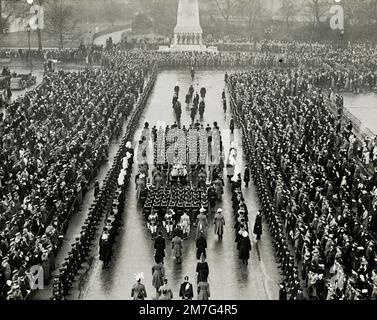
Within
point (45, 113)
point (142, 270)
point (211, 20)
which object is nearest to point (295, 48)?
point (211, 20)

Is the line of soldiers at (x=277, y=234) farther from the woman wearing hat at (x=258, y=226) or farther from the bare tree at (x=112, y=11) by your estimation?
the bare tree at (x=112, y=11)

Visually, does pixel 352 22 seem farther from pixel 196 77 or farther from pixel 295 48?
Answer: pixel 196 77

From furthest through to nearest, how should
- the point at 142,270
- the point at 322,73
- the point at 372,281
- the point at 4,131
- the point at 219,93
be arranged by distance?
the point at 322,73, the point at 219,93, the point at 4,131, the point at 142,270, the point at 372,281

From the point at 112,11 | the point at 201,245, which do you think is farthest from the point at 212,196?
the point at 112,11

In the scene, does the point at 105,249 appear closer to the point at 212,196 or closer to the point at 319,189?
the point at 212,196

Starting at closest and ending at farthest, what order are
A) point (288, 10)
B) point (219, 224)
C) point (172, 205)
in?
point (219, 224) < point (172, 205) < point (288, 10)

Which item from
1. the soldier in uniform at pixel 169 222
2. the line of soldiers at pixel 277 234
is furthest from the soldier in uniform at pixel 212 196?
the soldier in uniform at pixel 169 222

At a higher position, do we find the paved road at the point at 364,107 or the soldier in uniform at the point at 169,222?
the paved road at the point at 364,107
